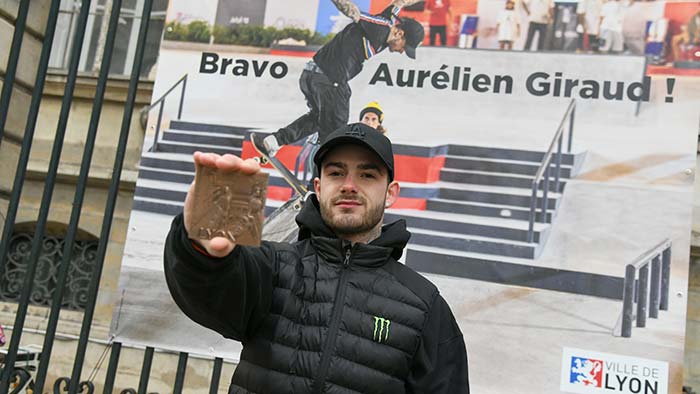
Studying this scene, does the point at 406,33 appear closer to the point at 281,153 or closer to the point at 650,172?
the point at 281,153

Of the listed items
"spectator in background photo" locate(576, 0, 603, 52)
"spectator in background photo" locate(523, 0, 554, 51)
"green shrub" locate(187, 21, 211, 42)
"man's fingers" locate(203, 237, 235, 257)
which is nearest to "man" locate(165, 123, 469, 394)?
"man's fingers" locate(203, 237, 235, 257)

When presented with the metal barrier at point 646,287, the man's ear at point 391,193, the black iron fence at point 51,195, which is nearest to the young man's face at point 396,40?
the black iron fence at point 51,195

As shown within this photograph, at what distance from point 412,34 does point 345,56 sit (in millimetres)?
479

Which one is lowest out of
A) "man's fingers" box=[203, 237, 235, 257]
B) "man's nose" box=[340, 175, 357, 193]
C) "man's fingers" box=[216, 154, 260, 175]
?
"man's fingers" box=[203, 237, 235, 257]

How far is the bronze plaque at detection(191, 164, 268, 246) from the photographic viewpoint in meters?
1.47

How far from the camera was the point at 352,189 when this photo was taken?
187 cm

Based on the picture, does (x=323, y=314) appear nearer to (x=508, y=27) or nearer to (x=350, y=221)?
(x=350, y=221)

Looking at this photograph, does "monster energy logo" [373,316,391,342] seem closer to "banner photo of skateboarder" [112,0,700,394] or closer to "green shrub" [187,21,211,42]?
"banner photo of skateboarder" [112,0,700,394]

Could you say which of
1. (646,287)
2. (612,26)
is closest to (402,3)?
(612,26)

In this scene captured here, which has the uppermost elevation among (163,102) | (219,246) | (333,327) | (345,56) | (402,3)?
(402,3)

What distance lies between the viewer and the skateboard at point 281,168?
4.22 meters

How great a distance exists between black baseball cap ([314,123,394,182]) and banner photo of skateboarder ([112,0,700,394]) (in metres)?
1.68

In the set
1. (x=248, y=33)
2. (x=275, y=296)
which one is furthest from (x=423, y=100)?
(x=275, y=296)

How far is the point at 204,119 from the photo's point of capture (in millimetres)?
4344
